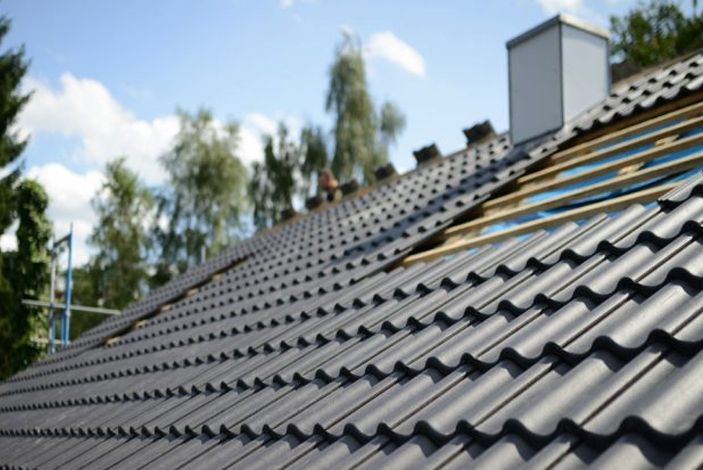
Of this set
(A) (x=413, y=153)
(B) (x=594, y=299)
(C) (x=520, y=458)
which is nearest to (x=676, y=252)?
(B) (x=594, y=299)

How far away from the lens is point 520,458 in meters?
1.86

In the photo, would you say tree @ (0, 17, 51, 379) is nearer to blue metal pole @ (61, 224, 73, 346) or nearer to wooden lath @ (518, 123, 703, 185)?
blue metal pole @ (61, 224, 73, 346)

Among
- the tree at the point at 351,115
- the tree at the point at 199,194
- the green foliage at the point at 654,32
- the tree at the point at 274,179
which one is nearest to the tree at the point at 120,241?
the tree at the point at 199,194

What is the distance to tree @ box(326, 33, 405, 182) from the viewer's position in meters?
27.1

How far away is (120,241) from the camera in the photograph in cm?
2833

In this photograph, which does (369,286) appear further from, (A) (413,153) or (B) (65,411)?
(A) (413,153)

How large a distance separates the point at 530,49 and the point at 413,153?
2393 mm

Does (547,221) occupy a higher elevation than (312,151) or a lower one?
lower

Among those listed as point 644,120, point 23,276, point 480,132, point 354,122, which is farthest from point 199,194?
point 644,120

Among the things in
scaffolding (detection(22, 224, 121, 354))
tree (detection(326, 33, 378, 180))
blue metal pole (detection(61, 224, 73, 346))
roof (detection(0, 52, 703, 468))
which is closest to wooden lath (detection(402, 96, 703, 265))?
roof (detection(0, 52, 703, 468))

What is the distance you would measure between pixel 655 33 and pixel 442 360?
2786 cm

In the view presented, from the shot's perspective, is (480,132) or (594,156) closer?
(594,156)

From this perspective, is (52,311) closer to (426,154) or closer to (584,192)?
(426,154)

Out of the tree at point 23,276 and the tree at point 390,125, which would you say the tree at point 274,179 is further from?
the tree at point 23,276
